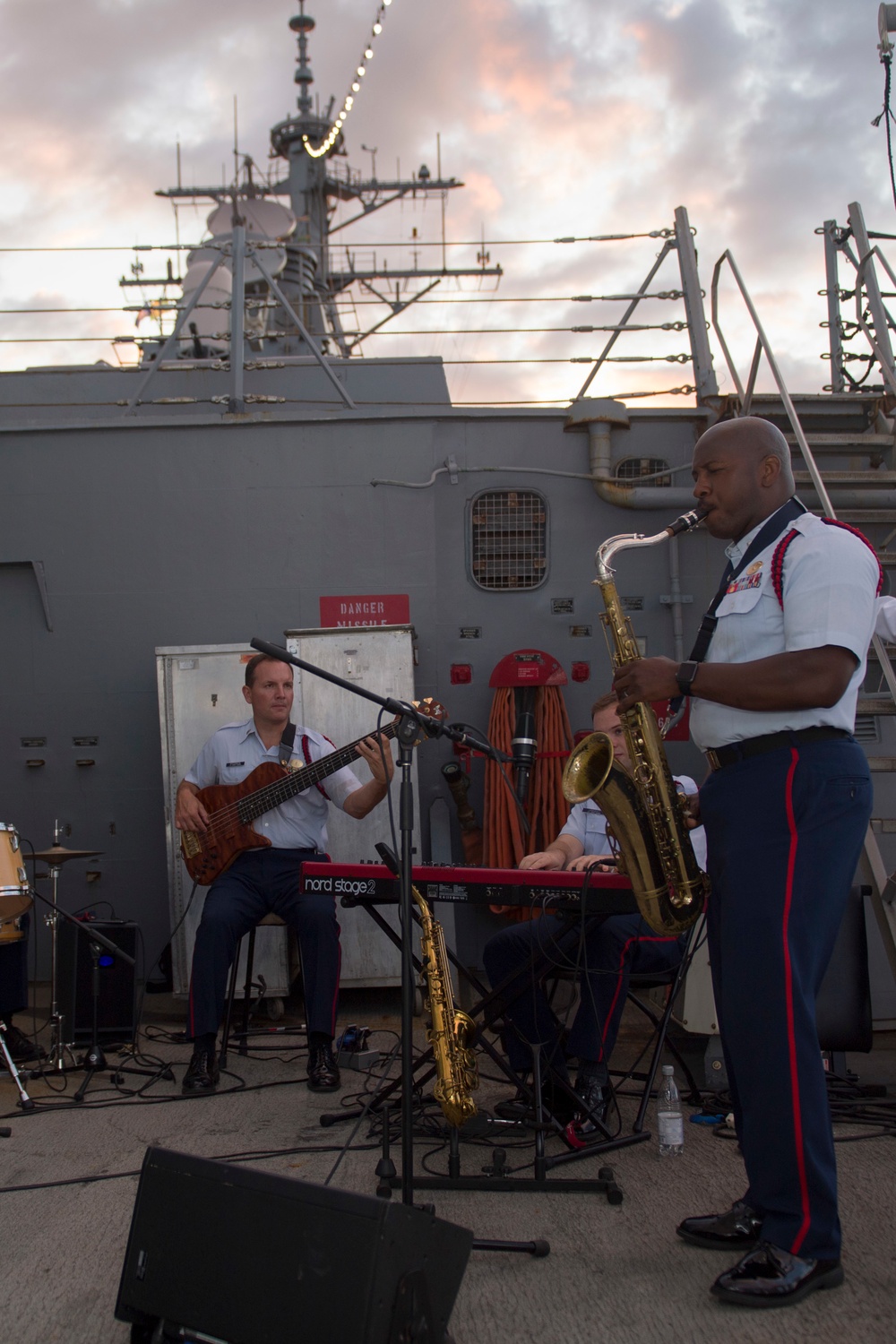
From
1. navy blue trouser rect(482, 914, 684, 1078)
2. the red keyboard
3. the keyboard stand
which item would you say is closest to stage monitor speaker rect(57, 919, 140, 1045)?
the keyboard stand

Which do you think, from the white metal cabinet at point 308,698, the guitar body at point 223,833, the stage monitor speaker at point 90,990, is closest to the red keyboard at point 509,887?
the guitar body at point 223,833

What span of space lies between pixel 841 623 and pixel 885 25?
432 centimetres

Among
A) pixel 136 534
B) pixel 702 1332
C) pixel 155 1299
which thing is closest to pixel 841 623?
pixel 702 1332

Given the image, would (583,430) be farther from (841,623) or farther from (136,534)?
(841,623)

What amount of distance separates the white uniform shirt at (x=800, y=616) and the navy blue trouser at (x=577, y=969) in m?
1.14

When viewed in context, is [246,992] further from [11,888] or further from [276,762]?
[11,888]

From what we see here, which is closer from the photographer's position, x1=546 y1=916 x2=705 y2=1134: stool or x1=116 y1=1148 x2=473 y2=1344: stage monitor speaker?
x1=116 y1=1148 x2=473 y2=1344: stage monitor speaker

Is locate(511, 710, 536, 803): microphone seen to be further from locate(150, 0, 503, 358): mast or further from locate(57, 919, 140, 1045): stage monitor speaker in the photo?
locate(150, 0, 503, 358): mast

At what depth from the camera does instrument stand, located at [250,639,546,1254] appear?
2564 mm

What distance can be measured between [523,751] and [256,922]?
1.91 metres

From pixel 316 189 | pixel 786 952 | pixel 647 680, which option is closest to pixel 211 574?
pixel 647 680

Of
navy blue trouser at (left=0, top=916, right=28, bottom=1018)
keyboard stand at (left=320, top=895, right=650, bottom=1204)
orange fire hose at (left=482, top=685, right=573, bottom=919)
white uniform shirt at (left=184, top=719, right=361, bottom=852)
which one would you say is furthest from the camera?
orange fire hose at (left=482, top=685, right=573, bottom=919)

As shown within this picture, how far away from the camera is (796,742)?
8.38ft

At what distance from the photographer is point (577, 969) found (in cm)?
351
